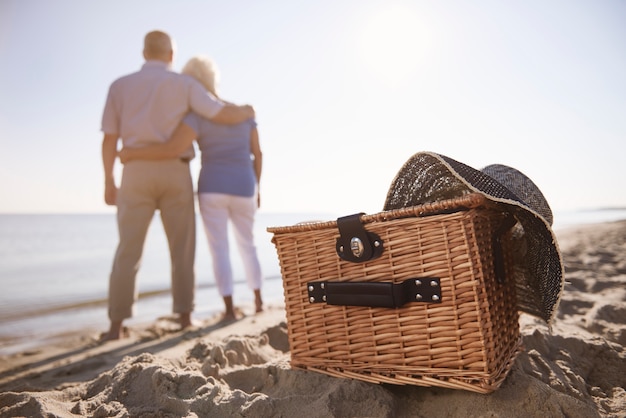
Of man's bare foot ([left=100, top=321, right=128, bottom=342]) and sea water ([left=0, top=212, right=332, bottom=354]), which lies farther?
sea water ([left=0, top=212, right=332, bottom=354])

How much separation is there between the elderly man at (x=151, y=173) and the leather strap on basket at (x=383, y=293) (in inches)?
75.0

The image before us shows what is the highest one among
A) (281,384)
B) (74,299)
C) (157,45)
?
(157,45)

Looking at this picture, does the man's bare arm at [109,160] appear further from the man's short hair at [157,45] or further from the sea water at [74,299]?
the man's short hair at [157,45]

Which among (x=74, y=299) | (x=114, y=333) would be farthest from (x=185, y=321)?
(x=74, y=299)

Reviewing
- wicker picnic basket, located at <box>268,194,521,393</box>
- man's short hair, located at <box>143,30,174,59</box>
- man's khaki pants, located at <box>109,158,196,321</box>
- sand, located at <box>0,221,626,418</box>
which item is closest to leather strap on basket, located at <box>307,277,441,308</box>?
wicker picnic basket, located at <box>268,194,521,393</box>

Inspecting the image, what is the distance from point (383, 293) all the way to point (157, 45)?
2699mm

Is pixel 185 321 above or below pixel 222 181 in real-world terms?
below

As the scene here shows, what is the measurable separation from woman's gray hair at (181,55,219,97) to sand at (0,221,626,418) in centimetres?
208

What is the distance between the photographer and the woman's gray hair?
3.47m

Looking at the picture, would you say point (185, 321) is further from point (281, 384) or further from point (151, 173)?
point (281, 384)

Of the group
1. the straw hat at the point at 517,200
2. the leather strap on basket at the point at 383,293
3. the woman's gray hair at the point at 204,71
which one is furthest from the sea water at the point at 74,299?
the straw hat at the point at 517,200

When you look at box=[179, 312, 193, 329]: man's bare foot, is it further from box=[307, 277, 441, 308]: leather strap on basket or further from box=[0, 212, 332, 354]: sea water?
box=[307, 277, 441, 308]: leather strap on basket

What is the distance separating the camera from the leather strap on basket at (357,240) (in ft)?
4.86

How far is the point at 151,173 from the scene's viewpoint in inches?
118
